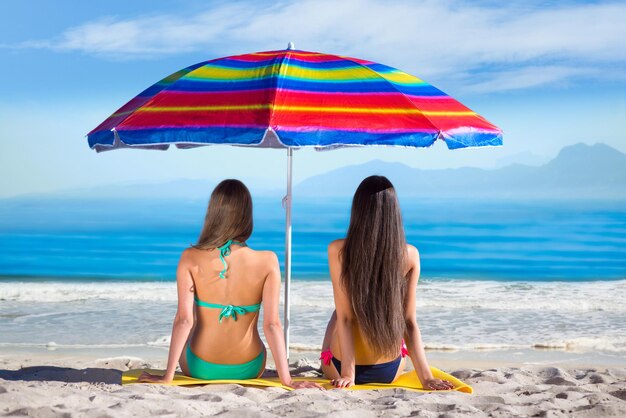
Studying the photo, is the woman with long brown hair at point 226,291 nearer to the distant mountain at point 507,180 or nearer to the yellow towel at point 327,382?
the yellow towel at point 327,382

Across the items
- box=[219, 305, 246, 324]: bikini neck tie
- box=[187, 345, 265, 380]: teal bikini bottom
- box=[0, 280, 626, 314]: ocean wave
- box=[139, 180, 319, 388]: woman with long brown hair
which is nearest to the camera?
box=[139, 180, 319, 388]: woman with long brown hair

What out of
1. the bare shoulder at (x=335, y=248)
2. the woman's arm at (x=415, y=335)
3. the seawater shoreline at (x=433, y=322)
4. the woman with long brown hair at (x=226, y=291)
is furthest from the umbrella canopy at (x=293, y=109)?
the seawater shoreline at (x=433, y=322)

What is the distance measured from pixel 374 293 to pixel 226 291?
28.3 inches

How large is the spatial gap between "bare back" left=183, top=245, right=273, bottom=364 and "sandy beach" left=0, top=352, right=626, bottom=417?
19 cm

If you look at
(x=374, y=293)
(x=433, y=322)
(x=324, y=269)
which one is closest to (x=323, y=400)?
(x=374, y=293)

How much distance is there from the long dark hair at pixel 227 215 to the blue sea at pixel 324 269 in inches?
134

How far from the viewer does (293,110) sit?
3836mm

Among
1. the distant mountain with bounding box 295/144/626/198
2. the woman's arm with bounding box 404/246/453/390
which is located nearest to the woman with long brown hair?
the woman's arm with bounding box 404/246/453/390

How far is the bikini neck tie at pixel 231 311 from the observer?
4125mm

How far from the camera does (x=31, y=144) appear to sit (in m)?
37.8

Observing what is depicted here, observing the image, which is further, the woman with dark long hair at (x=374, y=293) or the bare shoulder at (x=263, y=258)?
the bare shoulder at (x=263, y=258)

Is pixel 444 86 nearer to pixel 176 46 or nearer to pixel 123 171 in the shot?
pixel 176 46

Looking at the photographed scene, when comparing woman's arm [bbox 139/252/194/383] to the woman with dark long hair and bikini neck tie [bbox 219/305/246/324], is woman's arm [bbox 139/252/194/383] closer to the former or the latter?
bikini neck tie [bbox 219/305/246/324]

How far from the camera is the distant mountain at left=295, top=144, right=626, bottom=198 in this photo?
155 ft
